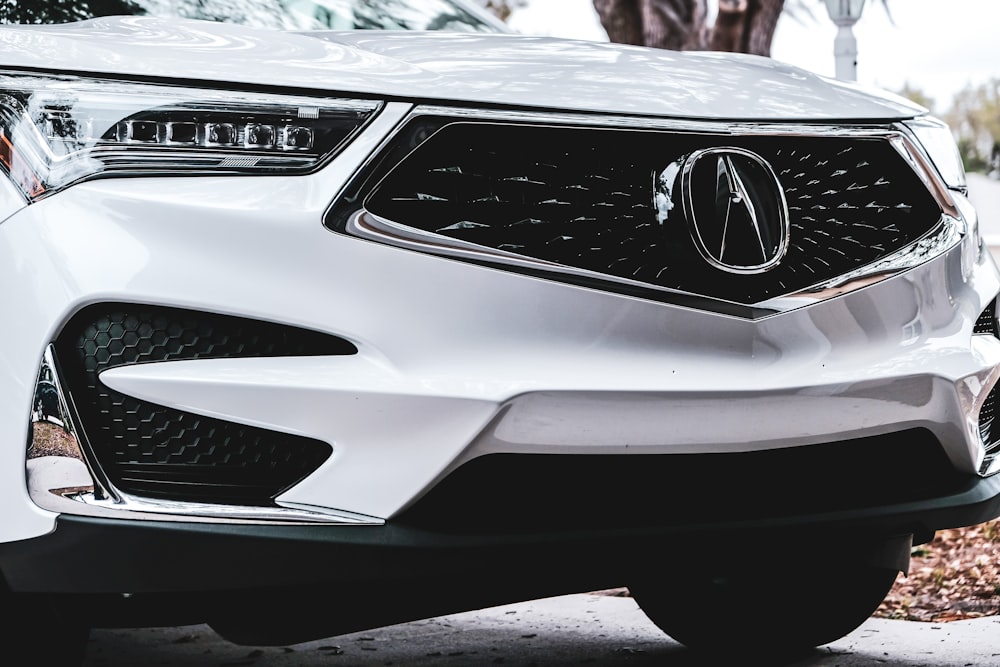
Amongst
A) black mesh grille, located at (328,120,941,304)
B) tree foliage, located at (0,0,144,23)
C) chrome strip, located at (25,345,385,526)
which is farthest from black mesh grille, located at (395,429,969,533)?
tree foliage, located at (0,0,144,23)

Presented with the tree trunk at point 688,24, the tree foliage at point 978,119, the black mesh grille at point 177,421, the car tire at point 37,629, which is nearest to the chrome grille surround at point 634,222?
the black mesh grille at point 177,421

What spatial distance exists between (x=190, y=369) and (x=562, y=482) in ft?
1.97

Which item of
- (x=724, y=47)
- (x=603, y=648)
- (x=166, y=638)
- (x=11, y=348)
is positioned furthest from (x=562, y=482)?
(x=724, y=47)

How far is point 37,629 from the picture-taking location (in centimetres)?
220

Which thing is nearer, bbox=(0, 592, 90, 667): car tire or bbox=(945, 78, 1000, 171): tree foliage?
bbox=(0, 592, 90, 667): car tire

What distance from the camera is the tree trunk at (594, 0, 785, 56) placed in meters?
10.6

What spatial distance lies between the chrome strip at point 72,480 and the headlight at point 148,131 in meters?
0.30

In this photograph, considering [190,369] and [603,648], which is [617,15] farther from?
[190,369]

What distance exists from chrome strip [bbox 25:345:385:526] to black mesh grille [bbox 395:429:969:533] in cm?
17

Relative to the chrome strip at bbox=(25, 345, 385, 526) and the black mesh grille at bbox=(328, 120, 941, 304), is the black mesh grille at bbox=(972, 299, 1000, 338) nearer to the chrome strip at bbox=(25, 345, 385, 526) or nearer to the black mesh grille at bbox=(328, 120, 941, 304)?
the black mesh grille at bbox=(328, 120, 941, 304)

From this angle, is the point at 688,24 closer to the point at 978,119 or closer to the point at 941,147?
the point at 941,147

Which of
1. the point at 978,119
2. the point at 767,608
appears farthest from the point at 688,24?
the point at 978,119

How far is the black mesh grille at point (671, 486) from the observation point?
6.83 feet

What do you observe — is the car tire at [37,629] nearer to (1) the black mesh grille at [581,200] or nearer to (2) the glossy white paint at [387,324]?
(2) the glossy white paint at [387,324]
